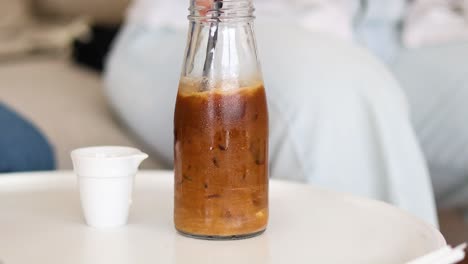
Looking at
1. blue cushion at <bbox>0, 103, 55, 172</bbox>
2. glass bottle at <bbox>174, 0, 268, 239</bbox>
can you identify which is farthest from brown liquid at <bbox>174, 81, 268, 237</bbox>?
blue cushion at <bbox>0, 103, 55, 172</bbox>

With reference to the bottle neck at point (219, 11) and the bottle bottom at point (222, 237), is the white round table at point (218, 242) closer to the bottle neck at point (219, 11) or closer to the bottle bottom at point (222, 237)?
the bottle bottom at point (222, 237)

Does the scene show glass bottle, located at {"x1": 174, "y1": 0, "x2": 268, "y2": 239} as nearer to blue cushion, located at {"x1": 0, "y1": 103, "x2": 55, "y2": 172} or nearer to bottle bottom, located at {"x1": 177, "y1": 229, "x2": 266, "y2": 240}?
bottle bottom, located at {"x1": 177, "y1": 229, "x2": 266, "y2": 240}

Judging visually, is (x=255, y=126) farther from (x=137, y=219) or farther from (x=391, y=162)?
(x=391, y=162)

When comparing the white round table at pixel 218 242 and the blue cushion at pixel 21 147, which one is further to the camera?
the blue cushion at pixel 21 147

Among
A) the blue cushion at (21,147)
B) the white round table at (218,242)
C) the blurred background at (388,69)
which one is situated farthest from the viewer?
the blurred background at (388,69)

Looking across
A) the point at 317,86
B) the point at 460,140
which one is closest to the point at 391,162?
the point at 317,86

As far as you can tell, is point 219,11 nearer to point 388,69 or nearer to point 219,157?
point 219,157

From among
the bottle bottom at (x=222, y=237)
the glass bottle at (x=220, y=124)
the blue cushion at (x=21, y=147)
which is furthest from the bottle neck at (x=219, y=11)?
the blue cushion at (x=21, y=147)
